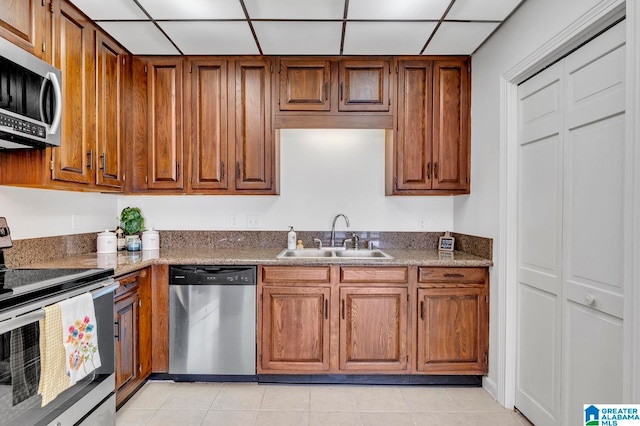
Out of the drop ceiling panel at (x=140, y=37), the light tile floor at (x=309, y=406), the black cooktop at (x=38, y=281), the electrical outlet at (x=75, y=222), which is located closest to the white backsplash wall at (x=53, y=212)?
the electrical outlet at (x=75, y=222)

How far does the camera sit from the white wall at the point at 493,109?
76.3 inches

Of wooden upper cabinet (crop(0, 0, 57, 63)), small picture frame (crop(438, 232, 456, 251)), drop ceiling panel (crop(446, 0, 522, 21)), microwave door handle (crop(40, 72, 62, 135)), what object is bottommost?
small picture frame (crop(438, 232, 456, 251))

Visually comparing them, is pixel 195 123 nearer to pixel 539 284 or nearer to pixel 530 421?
pixel 539 284

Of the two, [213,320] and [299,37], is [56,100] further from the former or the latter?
[213,320]

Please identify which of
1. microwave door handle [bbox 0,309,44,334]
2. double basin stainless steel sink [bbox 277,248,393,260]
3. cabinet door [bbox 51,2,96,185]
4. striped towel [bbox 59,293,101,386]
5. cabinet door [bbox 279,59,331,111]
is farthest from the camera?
double basin stainless steel sink [bbox 277,248,393,260]

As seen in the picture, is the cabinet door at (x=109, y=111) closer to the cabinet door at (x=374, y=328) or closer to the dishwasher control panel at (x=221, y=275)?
the dishwasher control panel at (x=221, y=275)

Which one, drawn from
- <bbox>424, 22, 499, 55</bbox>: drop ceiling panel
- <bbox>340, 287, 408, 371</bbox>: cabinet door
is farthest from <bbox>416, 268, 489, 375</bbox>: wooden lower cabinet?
<bbox>424, 22, 499, 55</bbox>: drop ceiling panel

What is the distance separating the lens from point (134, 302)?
7.72 ft

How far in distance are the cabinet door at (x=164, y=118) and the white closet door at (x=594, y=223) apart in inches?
98.4

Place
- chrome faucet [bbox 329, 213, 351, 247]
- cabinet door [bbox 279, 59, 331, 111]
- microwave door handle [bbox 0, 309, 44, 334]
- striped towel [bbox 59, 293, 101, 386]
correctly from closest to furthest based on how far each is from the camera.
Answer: microwave door handle [bbox 0, 309, 44, 334] < striped towel [bbox 59, 293, 101, 386] < cabinet door [bbox 279, 59, 331, 111] < chrome faucet [bbox 329, 213, 351, 247]

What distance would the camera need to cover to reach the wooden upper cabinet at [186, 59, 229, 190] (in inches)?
109

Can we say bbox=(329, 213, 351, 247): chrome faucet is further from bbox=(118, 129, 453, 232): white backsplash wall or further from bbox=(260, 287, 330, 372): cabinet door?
bbox=(260, 287, 330, 372): cabinet door

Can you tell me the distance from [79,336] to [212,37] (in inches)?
76.8

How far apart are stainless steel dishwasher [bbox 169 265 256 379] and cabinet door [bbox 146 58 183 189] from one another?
2.70 feet
